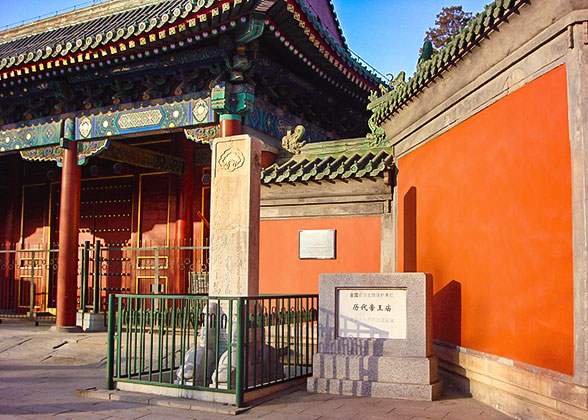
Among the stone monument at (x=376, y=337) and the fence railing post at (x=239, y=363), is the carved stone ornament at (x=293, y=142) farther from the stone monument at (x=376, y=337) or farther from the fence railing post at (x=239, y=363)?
the fence railing post at (x=239, y=363)

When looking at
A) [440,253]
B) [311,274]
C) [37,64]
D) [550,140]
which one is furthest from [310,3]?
[550,140]

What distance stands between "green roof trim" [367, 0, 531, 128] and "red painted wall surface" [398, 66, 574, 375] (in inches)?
25.4

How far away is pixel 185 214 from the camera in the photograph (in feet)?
40.5

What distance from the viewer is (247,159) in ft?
19.8

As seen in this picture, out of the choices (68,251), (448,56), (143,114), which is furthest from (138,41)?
(448,56)

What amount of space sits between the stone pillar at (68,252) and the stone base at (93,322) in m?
0.18

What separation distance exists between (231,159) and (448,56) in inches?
98.7

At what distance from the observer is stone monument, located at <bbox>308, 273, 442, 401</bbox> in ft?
18.1

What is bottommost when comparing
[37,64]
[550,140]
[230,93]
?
[550,140]

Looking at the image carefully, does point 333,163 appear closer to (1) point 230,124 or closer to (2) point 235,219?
(1) point 230,124

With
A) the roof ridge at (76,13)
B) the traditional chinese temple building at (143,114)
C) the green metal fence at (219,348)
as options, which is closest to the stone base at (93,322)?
the traditional chinese temple building at (143,114)

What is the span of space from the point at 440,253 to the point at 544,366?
7.60 feet

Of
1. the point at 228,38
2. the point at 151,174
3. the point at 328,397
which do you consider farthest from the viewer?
the point at 151,174

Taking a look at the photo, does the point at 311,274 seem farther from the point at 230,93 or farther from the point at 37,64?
the point at 37,64
